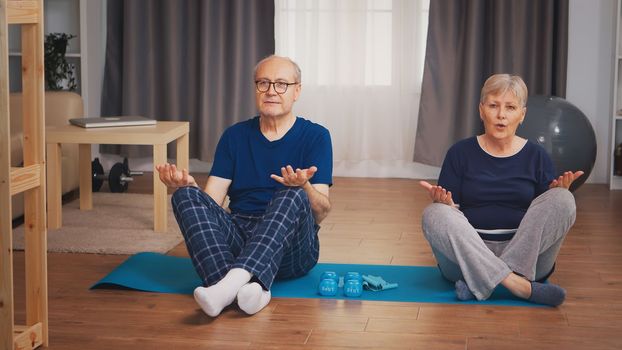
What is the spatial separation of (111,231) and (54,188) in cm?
33

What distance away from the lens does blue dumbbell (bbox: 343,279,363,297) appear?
128 inches

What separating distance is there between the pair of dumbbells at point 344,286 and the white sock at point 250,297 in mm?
300

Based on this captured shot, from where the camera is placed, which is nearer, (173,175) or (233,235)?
(173,175)

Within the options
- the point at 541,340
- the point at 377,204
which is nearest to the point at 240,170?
the point at 541,340

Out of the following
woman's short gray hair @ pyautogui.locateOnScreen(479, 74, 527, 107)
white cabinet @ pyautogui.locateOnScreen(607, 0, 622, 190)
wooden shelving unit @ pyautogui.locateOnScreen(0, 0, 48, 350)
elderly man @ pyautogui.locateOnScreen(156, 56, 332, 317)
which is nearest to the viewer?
wooden shelving unit @ pyautogui.locateOnScreen(0, 0, 48, 350)

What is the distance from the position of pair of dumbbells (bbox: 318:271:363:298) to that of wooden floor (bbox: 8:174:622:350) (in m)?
0.06

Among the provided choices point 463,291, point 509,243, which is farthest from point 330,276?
point 509,243

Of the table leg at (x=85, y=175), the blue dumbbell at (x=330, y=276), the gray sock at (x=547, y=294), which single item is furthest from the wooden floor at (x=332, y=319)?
the table leg at (x=85, y=175)

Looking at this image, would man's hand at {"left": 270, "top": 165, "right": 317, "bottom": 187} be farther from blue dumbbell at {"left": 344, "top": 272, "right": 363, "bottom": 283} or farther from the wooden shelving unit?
the wooden shelving unit

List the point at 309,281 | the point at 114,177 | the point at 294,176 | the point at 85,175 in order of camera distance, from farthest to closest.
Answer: the point at 114,177 < the point at 85,175 < the point at 309,281 < the point at 294,176

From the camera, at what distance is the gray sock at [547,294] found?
314 centimetres

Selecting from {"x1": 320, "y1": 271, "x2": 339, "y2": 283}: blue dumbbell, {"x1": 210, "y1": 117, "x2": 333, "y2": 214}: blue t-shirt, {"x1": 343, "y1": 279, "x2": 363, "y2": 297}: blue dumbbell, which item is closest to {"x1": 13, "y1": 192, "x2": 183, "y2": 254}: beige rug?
{"x1": 210, "y1": 117, "x2": 333, "y2": 214}: blue t-shirt

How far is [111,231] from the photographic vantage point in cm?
432

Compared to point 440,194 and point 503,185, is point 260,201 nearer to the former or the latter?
point 440,194
